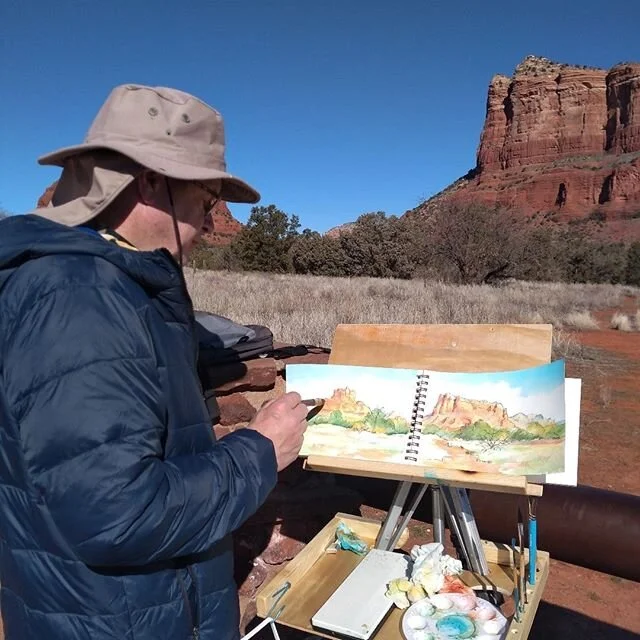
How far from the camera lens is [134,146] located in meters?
1.11

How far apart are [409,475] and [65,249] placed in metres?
1.30

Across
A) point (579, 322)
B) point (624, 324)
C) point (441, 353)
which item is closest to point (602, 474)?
point (441, 353)

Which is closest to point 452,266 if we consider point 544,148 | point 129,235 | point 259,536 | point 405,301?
point 405,301

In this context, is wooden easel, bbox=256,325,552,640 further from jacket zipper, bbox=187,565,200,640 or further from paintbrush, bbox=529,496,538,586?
jacket zipper, bbox=187,565,200,640

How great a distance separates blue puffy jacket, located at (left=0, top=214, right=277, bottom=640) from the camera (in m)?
0.93

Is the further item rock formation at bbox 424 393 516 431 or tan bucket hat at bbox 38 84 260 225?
rock formation at bbox 424 393 516 431

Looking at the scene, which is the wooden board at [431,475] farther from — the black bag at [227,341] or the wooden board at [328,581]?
the black bag at [227,341]

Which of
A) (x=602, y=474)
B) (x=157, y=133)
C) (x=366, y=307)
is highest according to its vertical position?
(x=157, y=133)

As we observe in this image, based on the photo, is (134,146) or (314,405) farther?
(314,405)

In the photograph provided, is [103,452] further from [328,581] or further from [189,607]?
[328,581]

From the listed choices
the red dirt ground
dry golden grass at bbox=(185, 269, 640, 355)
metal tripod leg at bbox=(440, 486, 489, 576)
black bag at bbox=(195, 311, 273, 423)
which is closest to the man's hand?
metal tripod leg at bbox=(440, 486, 489, 576)

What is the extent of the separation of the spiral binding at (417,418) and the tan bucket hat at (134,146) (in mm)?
1173

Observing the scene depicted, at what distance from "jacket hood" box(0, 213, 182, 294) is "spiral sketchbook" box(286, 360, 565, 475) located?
1097mm

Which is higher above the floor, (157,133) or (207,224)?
(157,133)
